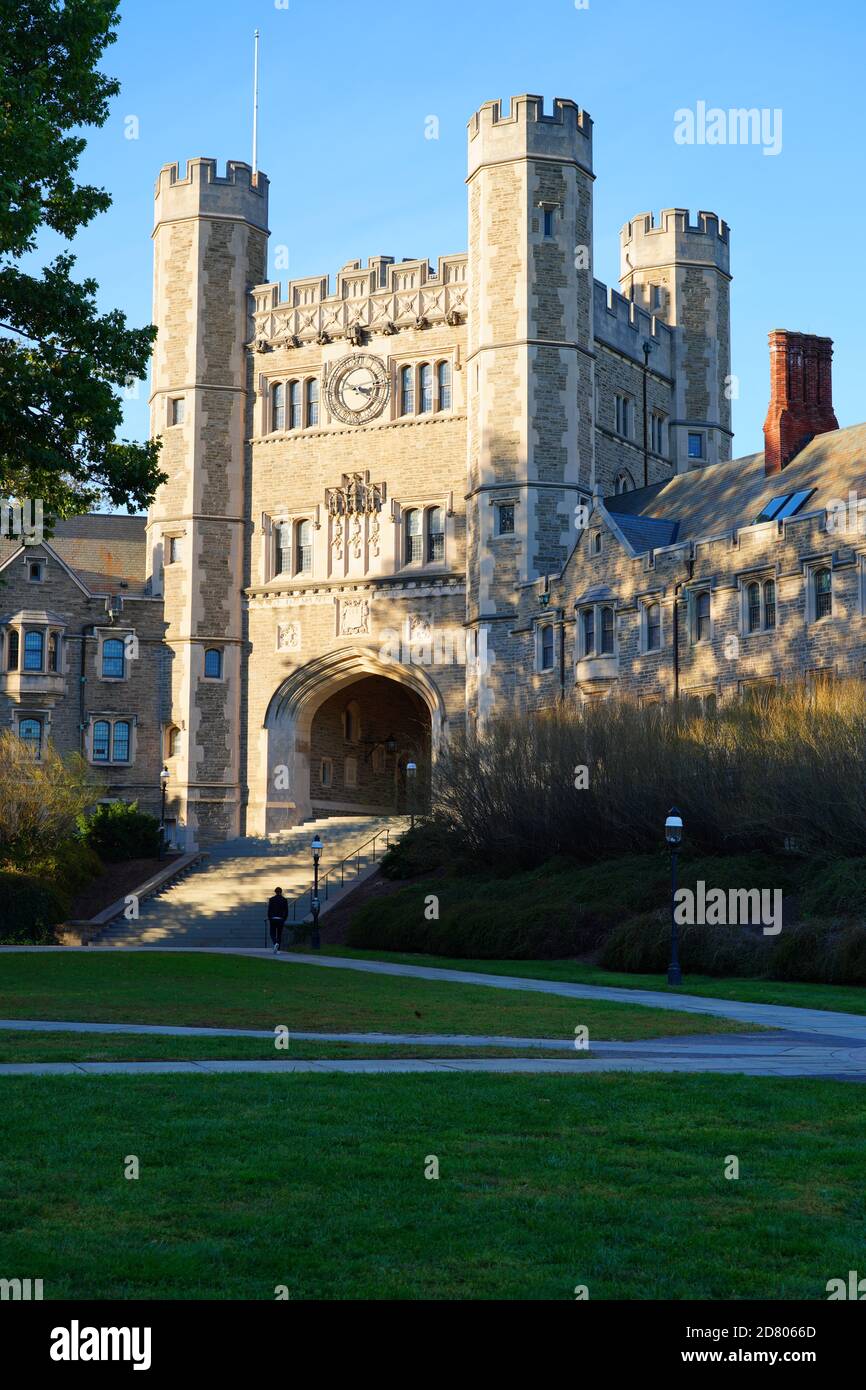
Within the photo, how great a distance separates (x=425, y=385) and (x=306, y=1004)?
36.6 m

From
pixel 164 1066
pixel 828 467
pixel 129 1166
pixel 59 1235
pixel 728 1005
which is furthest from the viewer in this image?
pixel 828 467

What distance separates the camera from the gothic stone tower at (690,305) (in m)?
59.8

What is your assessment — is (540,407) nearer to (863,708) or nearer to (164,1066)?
(863,708)

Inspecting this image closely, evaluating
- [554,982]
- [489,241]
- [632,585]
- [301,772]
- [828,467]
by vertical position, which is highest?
[489,241]

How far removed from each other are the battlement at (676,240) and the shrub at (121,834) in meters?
27.3

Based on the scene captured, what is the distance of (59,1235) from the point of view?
6992 millimetres

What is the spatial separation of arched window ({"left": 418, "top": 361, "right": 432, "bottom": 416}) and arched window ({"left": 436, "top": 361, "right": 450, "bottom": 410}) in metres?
0.34

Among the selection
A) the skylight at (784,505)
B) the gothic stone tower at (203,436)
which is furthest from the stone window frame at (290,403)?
the skylight at (784,505)

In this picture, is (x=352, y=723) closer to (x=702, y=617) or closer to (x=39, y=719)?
(x=39, y=719)

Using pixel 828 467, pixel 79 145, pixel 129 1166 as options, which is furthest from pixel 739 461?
pixel 129 1166

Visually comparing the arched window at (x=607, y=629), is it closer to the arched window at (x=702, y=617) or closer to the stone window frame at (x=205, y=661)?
the arched window at (x=702, y=617)

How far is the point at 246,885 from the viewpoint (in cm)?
4709

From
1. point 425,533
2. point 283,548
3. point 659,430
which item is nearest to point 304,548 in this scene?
point 283,548

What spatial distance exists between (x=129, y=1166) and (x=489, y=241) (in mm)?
45118
